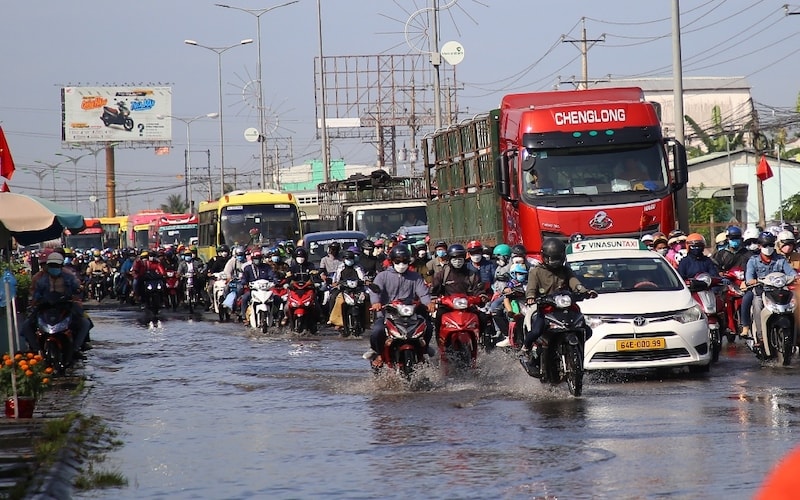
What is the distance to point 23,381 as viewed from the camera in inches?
467

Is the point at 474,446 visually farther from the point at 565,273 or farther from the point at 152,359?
the point at 152,359

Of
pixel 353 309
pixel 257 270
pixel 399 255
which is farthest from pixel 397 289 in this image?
pixel 257 270

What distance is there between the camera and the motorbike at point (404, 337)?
565 inches

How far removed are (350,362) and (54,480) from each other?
10.3 m

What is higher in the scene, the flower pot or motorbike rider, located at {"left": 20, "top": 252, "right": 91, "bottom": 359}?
motorbike rider, located at {"left": 20, "top": 252, "right": 91, "bottom": 359}

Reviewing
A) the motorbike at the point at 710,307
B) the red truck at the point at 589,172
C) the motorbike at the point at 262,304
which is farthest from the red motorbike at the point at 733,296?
the motorbike at the point at 262,304

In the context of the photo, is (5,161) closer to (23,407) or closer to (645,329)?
(23,407)

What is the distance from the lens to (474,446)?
383 inches

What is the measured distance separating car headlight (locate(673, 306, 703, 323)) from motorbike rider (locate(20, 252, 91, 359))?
25.2ft

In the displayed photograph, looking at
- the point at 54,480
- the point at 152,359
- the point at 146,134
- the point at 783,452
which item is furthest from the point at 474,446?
the point at 146,134

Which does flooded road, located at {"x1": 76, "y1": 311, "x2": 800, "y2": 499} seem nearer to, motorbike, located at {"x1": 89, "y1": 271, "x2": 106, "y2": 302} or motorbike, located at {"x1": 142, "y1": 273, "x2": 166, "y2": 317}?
motorbike, located at {"x1": 142, "y1": 273, "x2": 166, "y2": 317}

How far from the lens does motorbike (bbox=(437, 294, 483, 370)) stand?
14.8 m

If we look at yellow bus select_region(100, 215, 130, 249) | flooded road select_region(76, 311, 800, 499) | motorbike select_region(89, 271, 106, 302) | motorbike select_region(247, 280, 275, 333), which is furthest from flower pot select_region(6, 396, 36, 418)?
yellow bus select_region(100, 215, 130, 249)

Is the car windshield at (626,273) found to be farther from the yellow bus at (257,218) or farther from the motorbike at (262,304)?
the yellow bus at (257,218)
